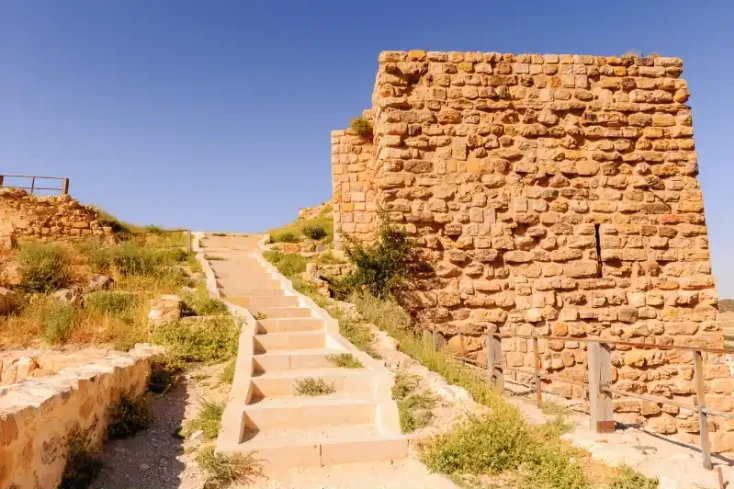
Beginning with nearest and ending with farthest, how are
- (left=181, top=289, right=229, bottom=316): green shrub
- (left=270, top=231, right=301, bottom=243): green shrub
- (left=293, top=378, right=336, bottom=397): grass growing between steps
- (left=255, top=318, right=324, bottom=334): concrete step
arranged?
(left=293, top=378, right=336, bottom=397): grass growing between steps → (left=255, top=318, right=324, bottom=334): concrete step → (left=181, top=289, right=229, bottom=316): green shrub → (left=270, top=231, right=301, bottom=243): green shrub

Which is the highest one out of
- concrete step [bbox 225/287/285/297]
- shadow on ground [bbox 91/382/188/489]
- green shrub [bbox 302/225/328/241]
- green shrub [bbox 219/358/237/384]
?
green shrub [bbox 302/225/328/241]

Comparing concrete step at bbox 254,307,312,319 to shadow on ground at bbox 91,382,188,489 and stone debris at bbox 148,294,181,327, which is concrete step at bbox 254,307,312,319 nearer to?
stone debris at bbox 148,294,181,327

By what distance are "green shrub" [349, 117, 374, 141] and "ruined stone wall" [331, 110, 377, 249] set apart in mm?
162

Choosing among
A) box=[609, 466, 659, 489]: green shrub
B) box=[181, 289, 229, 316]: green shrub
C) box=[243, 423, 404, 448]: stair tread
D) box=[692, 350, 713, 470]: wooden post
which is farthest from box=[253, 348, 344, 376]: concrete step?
box=[692, 350, 713, 470]: wooden post

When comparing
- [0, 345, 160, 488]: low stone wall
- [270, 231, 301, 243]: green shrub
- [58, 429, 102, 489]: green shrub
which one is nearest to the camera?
[0, 345, 160, 488]: low stone wall

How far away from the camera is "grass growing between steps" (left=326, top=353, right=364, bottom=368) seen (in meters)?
5.63

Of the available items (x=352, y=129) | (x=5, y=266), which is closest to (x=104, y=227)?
(x=5, y=266)

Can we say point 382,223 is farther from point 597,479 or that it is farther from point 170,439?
point 597,479

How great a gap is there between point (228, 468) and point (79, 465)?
1.03 metres

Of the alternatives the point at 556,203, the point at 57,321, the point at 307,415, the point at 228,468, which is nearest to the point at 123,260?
the point at 57,321

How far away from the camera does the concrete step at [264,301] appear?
8281 mm

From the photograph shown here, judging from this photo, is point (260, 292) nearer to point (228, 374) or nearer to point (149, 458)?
point (228, 374)

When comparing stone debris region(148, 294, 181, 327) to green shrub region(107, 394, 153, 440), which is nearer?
green shrub region(107, 394, 153, 440)

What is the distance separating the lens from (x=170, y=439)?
444 centimetres
